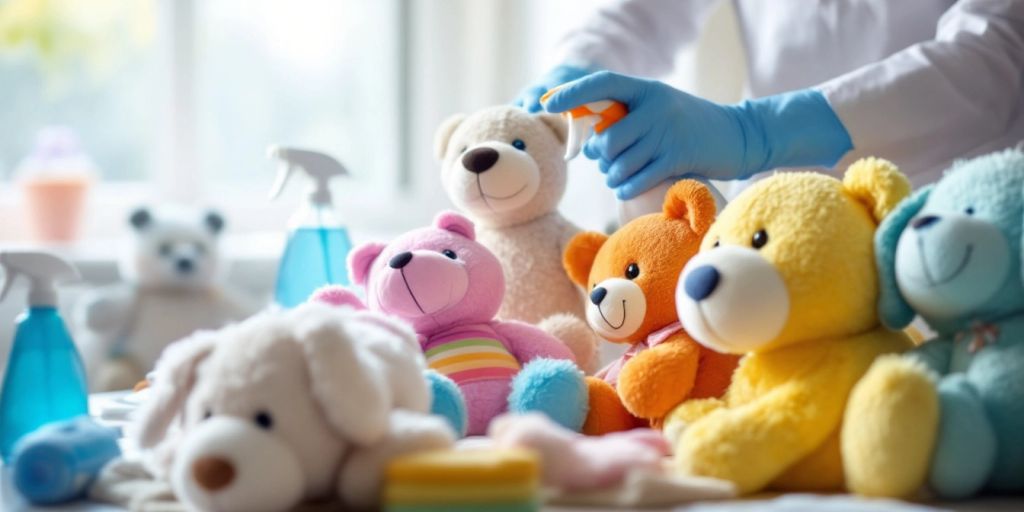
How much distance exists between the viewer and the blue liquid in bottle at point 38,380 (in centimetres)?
84

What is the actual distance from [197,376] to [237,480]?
0.09 metres

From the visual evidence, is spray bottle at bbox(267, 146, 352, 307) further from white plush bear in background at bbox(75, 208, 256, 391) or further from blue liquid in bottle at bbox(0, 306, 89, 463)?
white plush bear in background at bbox(75, 208, 256, 391)

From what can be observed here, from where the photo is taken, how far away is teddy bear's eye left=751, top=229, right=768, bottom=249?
0.70 meters

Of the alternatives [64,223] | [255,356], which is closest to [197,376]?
[255,356]

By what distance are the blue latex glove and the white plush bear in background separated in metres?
1.02

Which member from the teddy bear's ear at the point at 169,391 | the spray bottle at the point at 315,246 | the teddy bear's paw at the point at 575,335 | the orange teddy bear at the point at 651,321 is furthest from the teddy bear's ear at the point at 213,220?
the teddy bear's ear at the point at 169,391

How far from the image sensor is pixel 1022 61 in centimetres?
112

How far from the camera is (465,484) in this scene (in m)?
0.54

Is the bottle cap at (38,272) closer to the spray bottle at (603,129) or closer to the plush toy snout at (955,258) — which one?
the spray bottle at (603,129)

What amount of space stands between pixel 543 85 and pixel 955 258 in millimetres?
654

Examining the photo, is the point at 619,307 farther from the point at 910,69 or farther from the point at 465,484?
the point at 910,69

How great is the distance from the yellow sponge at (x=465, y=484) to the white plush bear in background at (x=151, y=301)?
1375mm

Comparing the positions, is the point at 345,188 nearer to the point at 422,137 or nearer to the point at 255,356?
the point at 422,137

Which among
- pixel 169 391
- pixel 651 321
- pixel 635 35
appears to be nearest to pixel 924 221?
pixel 651 321
